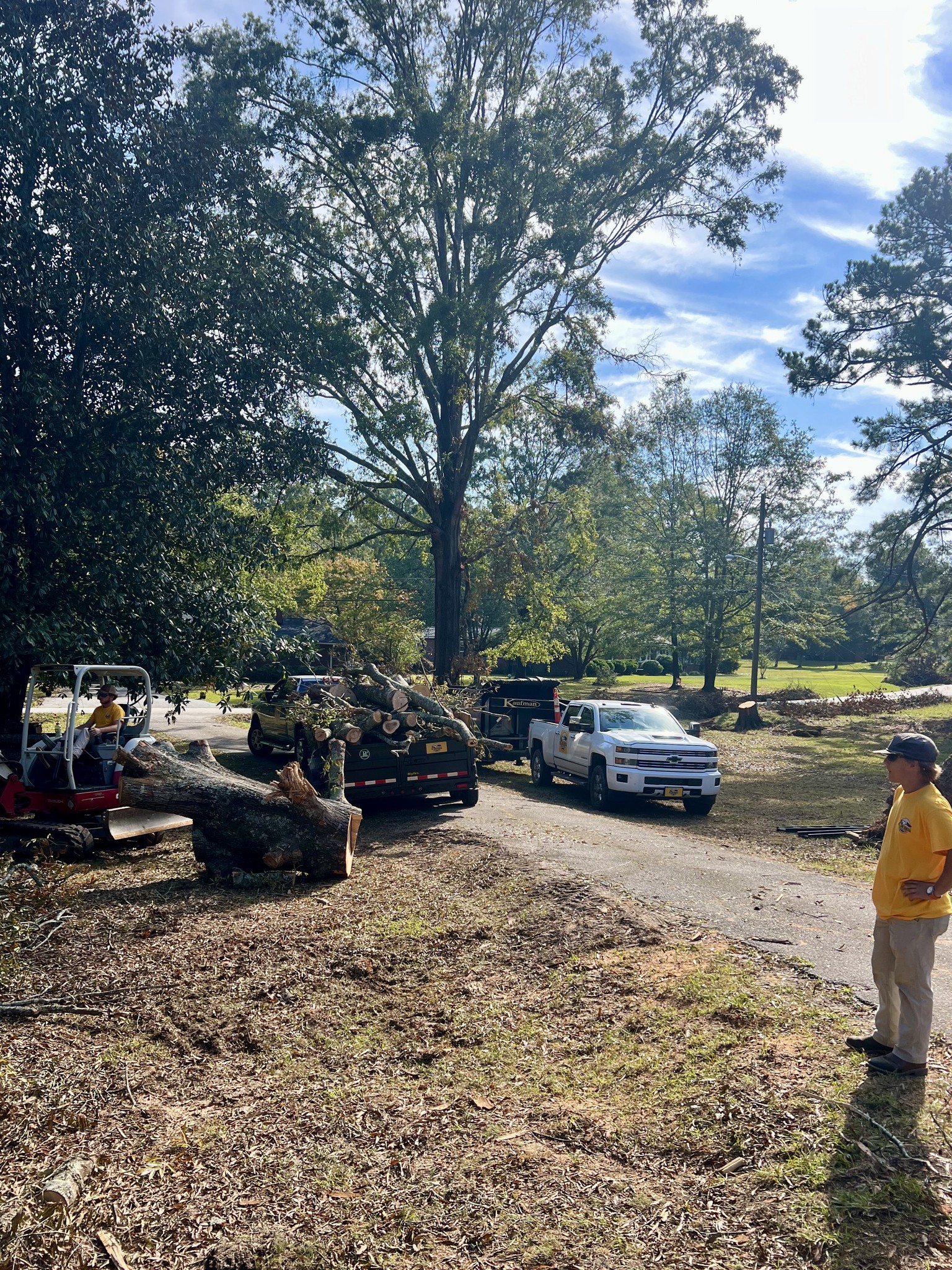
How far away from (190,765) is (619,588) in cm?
3350

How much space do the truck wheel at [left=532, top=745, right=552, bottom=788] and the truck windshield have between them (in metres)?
2.22

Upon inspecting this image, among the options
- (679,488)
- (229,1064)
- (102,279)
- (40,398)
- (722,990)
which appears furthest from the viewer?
(679,488)

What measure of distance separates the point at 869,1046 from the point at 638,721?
10.9m

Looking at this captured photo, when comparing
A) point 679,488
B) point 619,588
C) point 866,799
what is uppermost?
point 679,488

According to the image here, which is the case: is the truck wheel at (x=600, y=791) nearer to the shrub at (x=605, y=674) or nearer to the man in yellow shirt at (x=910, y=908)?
the man in yellow shirt at (x=910, y=908)

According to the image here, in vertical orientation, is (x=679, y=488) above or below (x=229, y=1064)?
above

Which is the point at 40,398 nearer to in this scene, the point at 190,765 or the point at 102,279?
the point at 102,279

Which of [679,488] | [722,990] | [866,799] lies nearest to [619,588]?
[679,488]

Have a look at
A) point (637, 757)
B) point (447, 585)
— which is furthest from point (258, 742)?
point (637, 757)

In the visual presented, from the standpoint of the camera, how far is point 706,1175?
406 centimetres

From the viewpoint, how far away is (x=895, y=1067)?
15.0 feet

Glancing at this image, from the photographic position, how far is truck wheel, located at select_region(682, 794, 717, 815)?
14742 millimetres

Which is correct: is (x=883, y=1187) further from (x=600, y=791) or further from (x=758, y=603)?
(x=758, y=603)

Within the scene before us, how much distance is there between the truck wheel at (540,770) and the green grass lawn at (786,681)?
2164cm
